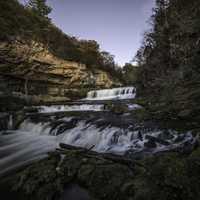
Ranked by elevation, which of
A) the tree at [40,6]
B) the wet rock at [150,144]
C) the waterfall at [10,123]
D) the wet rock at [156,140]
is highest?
the tree at [40,6]

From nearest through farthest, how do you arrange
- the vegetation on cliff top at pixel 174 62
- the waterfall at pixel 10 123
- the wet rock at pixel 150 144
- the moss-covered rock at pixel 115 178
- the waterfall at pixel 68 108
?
the moss-covered rock at pixel 115 178 → the wet rock at pixel 150 144 → the vegetation on cliff top at pixel 174 62 → the waterfall at pixel 10 123 → the waterfall at pixel 68 108

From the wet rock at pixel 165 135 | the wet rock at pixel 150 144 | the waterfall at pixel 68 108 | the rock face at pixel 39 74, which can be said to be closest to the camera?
the wet rock at pixel 150 144

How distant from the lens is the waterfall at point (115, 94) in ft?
62.4

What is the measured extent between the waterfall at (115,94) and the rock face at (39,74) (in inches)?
71.6

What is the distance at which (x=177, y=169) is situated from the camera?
109 inches

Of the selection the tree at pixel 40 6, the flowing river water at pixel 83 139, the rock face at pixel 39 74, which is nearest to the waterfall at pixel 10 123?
the flowing river water at pixel 83 139

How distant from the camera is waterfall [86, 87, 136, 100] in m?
19.0

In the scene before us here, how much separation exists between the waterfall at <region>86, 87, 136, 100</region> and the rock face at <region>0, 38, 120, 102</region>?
5.96 feet

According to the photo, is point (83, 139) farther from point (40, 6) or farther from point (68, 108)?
point (40, 6)

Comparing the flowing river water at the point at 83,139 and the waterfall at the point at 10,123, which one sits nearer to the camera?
the flowing river water at the point at 83,139

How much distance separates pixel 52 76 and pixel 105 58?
1698cm

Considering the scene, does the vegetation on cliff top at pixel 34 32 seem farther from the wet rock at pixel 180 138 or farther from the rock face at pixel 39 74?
the wet rock at pixel 180 138

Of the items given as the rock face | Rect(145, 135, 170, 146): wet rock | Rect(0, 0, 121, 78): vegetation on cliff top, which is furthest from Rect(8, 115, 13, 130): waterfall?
Rect(0, 0, 121, 78): vegetation on cliff top

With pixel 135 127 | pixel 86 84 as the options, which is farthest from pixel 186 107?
pixel 86 84
